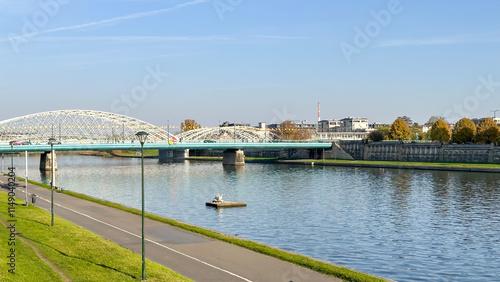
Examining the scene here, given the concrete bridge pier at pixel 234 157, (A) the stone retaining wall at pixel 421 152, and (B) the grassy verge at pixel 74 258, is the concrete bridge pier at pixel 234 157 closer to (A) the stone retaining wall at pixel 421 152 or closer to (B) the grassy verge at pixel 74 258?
(A) the stone retaining wall at pixel 421 152

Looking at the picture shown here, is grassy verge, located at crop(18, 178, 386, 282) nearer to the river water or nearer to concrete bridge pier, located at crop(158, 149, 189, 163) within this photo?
the river water

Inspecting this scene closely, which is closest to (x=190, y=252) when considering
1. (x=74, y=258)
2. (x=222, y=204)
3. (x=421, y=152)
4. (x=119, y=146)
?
(x=74, y=258)

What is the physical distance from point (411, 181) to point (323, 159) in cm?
5843

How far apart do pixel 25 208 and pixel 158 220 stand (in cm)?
967

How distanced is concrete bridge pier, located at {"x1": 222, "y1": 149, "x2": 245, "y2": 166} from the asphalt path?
294 ft

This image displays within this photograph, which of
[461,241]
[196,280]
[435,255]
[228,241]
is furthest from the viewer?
[461,241]

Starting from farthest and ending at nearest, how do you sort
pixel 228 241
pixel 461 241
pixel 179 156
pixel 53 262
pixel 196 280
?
pixel 179 156, pixel 461 241, pixel 228 241, pixel 53 262, pixel 196 280

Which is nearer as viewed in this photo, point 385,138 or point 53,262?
point 53,262

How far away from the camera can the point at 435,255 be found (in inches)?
1189

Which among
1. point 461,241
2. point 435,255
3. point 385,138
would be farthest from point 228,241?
point 385,138

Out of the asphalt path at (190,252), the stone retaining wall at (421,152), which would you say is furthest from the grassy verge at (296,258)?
the stone retaining wall at (421,152)

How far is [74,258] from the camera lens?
74.0 feet

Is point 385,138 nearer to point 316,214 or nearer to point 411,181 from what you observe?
point 411,181

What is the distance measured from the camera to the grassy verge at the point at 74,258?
19469 millimetres
